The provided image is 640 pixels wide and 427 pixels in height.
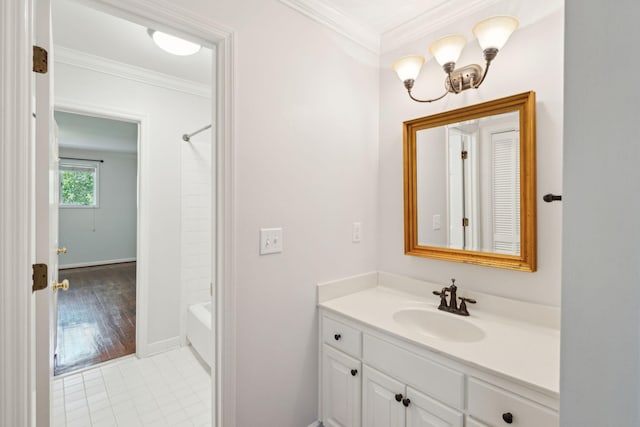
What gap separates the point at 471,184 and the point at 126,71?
2.70 meters

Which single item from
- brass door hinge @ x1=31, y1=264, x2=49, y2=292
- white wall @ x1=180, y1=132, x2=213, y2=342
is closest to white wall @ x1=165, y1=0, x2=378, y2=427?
brass door hinge @ x1=31, y1=264, x2=49, y2=292

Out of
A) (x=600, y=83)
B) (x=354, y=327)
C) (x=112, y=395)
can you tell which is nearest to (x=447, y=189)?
(x=354, y=327)

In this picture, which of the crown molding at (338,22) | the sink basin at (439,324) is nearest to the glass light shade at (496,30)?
the crown molding at (338,22)

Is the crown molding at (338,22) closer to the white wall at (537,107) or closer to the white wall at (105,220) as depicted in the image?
the white wall at (537,107)

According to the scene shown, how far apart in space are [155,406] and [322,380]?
1.20 m

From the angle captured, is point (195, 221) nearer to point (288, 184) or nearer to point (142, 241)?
point (142, 241)

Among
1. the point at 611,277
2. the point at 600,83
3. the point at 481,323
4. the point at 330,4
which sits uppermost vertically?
the point at 330,4

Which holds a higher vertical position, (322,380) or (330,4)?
(330,4)

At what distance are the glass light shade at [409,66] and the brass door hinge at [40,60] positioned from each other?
1543 millimetres

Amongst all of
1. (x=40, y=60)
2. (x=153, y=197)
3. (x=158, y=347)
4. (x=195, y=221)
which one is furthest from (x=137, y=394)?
(x=40, y=60)

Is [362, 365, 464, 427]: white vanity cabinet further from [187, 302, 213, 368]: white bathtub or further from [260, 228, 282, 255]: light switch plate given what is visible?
[187, 302, 213, 368]: white bathtub

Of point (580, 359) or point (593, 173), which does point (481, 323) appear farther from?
point (593, 173)

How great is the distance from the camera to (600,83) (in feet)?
1.28

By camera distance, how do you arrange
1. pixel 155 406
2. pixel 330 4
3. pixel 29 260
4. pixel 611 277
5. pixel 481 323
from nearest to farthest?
pixel 611 277 < pixel 29 260 < pixel 481 323 < pixel 330 4 < pixel 155 406
